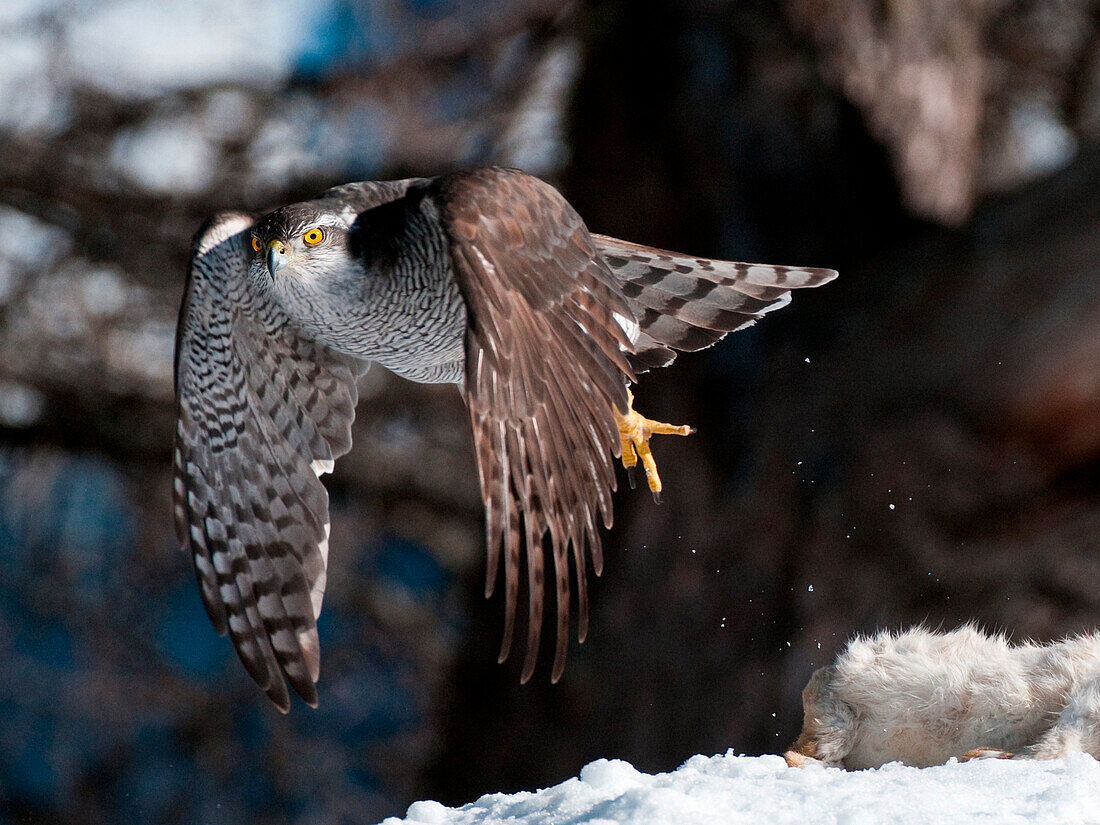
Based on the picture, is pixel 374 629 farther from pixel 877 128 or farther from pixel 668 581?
pixel 877 128

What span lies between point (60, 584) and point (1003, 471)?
4.31 metres

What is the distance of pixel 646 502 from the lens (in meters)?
5.68

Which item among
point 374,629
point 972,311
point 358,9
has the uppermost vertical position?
point 358,9

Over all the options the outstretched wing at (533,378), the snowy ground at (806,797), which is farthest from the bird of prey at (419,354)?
the snowy ground at (806,797)

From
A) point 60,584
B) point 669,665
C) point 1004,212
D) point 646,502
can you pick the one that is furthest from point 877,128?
point 60,584

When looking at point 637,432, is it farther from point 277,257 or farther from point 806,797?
point 806,797

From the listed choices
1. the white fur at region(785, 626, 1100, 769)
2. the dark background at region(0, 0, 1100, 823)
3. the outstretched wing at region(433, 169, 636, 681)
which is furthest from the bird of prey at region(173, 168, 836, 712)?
the dark background at region(0, 0, 1100, 823)

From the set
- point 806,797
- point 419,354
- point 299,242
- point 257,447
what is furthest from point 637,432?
point 806,797

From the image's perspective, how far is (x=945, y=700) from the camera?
A: 1952 mm

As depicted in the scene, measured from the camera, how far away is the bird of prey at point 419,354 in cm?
204

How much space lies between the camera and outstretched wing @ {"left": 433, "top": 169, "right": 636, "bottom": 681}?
1.98 meters

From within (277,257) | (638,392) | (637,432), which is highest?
(277,257)

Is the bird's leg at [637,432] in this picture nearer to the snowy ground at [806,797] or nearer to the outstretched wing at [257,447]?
Result: the outstretched wing at [257,447]

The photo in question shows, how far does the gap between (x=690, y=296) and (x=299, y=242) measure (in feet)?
3.12
